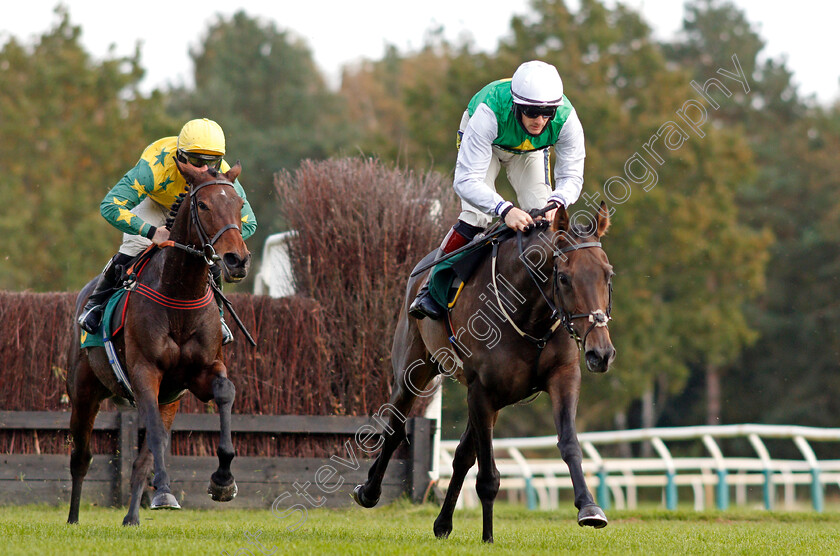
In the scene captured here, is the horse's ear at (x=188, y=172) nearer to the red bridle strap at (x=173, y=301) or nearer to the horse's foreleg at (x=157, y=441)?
the red bridle strap at (x=173, y=301)

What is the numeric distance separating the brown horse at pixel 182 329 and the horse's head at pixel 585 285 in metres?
2.04

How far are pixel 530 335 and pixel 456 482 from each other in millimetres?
1439

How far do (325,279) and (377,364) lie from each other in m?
1.09

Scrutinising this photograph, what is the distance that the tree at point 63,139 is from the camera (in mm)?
30422

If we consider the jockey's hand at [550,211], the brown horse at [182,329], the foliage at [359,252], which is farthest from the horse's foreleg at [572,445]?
the foliage at [359,252]

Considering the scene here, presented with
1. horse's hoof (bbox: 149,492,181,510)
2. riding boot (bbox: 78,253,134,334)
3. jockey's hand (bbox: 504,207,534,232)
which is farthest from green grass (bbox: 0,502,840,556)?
jockey's hand (bbox: 504,207,534,232)

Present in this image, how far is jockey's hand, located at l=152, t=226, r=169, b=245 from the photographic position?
24.6ft

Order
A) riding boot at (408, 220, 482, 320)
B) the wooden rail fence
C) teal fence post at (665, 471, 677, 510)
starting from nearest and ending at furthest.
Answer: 1. riding boot at (408, 220, 482, 320)
2. the wooden rail fence
3. teal fence post at (665, 471, 677, 510)

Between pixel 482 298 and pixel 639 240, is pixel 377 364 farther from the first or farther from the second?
pixel 639 240

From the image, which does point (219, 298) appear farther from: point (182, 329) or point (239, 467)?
point (239, 467)

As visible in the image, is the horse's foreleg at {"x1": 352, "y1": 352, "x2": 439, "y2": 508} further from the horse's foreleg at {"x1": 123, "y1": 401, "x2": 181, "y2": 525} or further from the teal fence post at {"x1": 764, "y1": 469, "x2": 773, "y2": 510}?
the teal fence post at {"x1": 764, "y1": 469, "x2": 773, "y2": 510}

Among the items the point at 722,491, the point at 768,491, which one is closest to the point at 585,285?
the point at 722,491

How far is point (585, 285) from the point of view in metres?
6.16

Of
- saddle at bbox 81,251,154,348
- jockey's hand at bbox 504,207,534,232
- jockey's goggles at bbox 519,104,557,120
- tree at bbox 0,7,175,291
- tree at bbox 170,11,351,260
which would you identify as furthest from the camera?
tree at bbox 170,11,351,260
